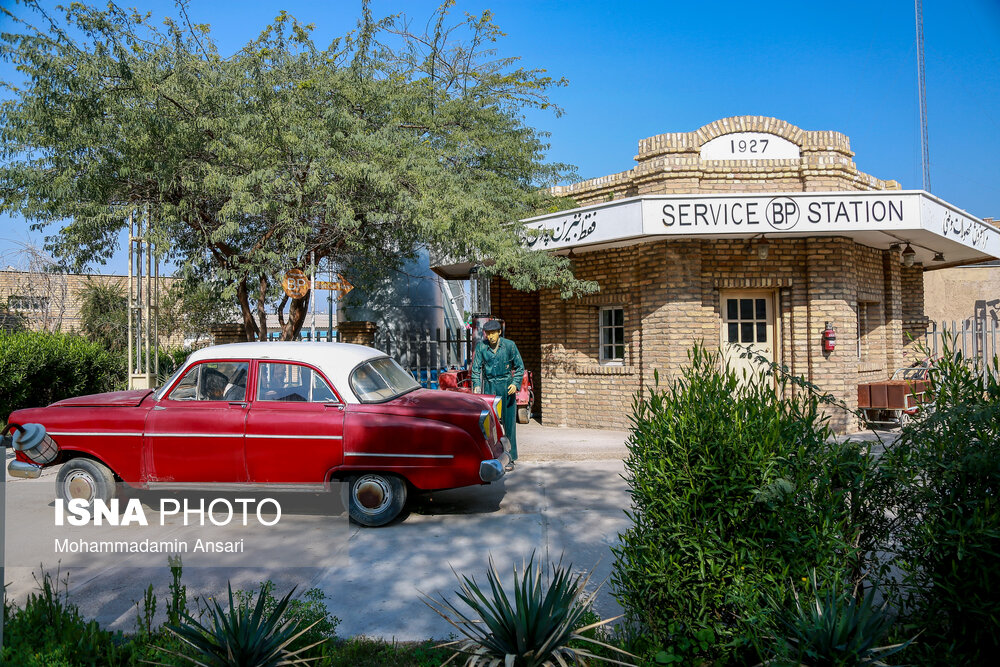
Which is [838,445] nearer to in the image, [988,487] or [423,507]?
[988,487]

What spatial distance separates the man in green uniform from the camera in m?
8.69

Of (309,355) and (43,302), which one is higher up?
(43,302)

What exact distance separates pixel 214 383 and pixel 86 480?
1.50 metres

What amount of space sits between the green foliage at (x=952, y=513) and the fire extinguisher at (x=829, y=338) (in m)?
8.72

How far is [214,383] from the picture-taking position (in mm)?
6461

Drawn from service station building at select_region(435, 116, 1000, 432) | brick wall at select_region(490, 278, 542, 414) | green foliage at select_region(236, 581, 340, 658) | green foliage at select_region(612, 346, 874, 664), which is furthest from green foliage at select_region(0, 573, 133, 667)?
brick wall at select_region(490, 278, 542, 414)

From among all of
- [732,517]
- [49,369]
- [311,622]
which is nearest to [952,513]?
[732,517]

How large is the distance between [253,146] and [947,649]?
31.9 feet

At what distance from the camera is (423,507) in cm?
697

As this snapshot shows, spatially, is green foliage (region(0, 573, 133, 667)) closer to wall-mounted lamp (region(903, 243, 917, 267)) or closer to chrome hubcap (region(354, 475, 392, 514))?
chrome hubcap (region(354, 475, 392, 514))

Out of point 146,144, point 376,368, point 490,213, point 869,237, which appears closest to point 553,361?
point 490,213

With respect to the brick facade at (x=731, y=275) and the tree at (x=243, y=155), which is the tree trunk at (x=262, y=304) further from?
the brick facade at (x=731, y=275)

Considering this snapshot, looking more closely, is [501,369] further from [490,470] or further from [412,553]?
[412,553]

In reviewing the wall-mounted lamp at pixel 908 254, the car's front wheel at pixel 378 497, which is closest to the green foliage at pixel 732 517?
the car's front wheel at pixel 378 497
